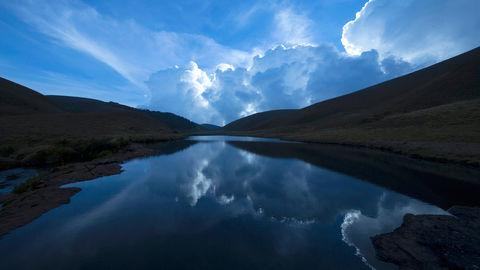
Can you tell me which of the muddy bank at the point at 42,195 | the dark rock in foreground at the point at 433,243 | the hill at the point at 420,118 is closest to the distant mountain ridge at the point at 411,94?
the hill at the point at 420,118

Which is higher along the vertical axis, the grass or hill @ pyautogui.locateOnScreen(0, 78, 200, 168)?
hill @ pyautogui.locateOnScreen(0, 78, 200, 168)

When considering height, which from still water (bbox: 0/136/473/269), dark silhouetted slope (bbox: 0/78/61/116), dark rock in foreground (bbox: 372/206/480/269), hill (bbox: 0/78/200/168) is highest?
dark silhouetted slope (bbox: 0/78/61/116)

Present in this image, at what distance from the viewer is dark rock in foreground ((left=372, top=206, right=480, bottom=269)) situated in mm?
8754

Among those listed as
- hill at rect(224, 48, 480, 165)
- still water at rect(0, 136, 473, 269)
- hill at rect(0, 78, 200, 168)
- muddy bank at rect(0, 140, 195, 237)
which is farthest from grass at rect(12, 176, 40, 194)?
hill at rect(224, 48, 480, 165)

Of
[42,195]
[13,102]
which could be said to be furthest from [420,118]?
[13,102]

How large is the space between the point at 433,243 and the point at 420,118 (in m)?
65.5

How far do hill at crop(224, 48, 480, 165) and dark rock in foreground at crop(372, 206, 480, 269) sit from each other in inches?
797

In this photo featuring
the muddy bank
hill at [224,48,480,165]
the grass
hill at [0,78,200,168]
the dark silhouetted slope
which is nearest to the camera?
the muddy bank

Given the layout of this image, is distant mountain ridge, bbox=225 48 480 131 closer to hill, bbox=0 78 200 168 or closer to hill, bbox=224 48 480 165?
hill, bbox=224 48 480 165

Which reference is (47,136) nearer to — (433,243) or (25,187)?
(25,187)

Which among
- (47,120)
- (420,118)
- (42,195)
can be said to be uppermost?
(420,118)

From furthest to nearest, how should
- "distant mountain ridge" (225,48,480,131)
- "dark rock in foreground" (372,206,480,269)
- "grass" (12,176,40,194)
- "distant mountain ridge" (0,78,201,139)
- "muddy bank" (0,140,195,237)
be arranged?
"distant mountain ridge" (225,48,480,131)
"distant mountain ridge" (0,78,201,139)
"grass" (12,176,40,194)
"muddy bank" (0,140,195,237)
"dark rock in foreground" (372,206,480,269)

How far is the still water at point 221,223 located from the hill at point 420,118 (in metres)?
16.7

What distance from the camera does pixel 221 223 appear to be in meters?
13.5
